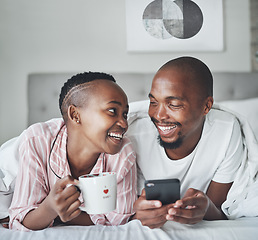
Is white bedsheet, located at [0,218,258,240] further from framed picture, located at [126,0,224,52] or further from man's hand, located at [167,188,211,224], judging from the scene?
framed picture, located at [126,0,224,52]

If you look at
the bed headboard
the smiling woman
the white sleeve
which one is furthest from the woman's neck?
the bed headboard

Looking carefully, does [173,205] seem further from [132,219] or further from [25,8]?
[25,8]

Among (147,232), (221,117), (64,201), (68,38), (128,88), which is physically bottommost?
(147,232)

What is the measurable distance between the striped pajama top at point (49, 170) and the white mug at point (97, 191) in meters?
A: 0.20

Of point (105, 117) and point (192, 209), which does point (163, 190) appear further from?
point (105, 117)

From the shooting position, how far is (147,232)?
83cm

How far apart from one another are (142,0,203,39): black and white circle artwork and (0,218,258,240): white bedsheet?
1.07 m

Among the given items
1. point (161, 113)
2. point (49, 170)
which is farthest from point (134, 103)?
point (49, 170)

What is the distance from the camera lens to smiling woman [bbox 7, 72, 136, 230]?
891mm

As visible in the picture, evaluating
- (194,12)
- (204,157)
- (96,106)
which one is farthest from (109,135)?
(194,12)

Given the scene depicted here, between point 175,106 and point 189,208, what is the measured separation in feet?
1.17

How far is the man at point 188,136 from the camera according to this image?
1056 millimetres

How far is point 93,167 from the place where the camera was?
100cm

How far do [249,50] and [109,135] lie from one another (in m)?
1.20
